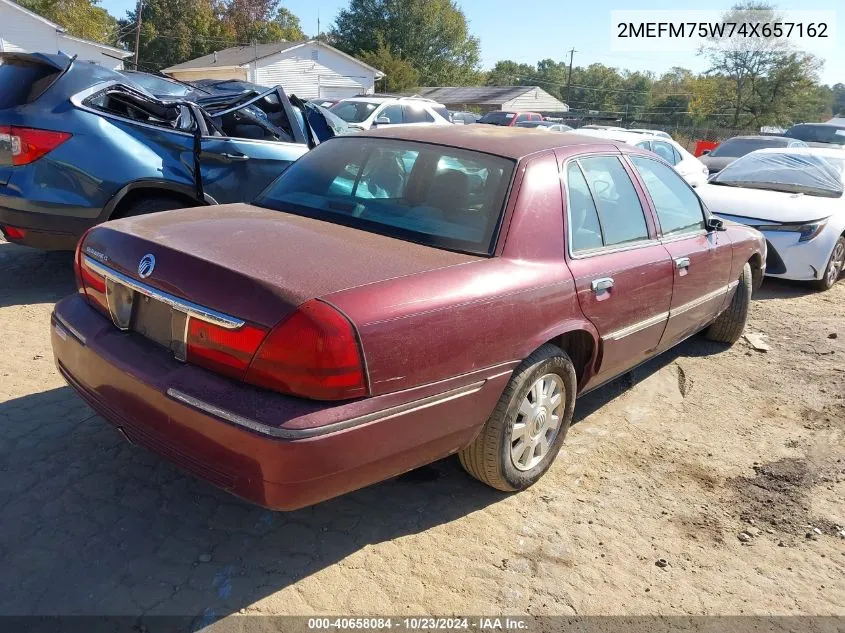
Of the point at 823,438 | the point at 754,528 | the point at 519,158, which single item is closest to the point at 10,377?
the point at 519,158

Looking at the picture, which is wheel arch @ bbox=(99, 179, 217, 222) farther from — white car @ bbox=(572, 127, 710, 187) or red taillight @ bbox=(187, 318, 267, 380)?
white car @ bbox=(572, 127, 710, 187)

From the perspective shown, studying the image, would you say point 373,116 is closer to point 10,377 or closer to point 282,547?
point 10,377

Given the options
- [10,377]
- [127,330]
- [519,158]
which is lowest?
[10,377]

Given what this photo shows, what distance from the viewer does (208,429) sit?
2301 mm

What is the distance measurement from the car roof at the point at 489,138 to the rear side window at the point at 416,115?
39.9 feet

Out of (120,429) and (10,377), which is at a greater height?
(120,429)

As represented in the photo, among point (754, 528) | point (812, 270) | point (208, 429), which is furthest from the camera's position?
point (812, 270)

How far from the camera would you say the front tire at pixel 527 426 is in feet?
9.56

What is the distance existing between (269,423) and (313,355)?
0.26 meters

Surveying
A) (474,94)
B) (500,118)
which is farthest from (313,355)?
(474,94)

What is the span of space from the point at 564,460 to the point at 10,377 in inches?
125

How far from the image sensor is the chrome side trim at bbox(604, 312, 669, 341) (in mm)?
3500

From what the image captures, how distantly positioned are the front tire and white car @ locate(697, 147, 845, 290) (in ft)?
15.7

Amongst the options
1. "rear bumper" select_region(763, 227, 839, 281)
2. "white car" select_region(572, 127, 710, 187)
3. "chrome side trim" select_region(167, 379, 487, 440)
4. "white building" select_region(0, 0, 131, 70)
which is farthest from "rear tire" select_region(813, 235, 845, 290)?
"white building" select_region(0, 0, 131, 70)
